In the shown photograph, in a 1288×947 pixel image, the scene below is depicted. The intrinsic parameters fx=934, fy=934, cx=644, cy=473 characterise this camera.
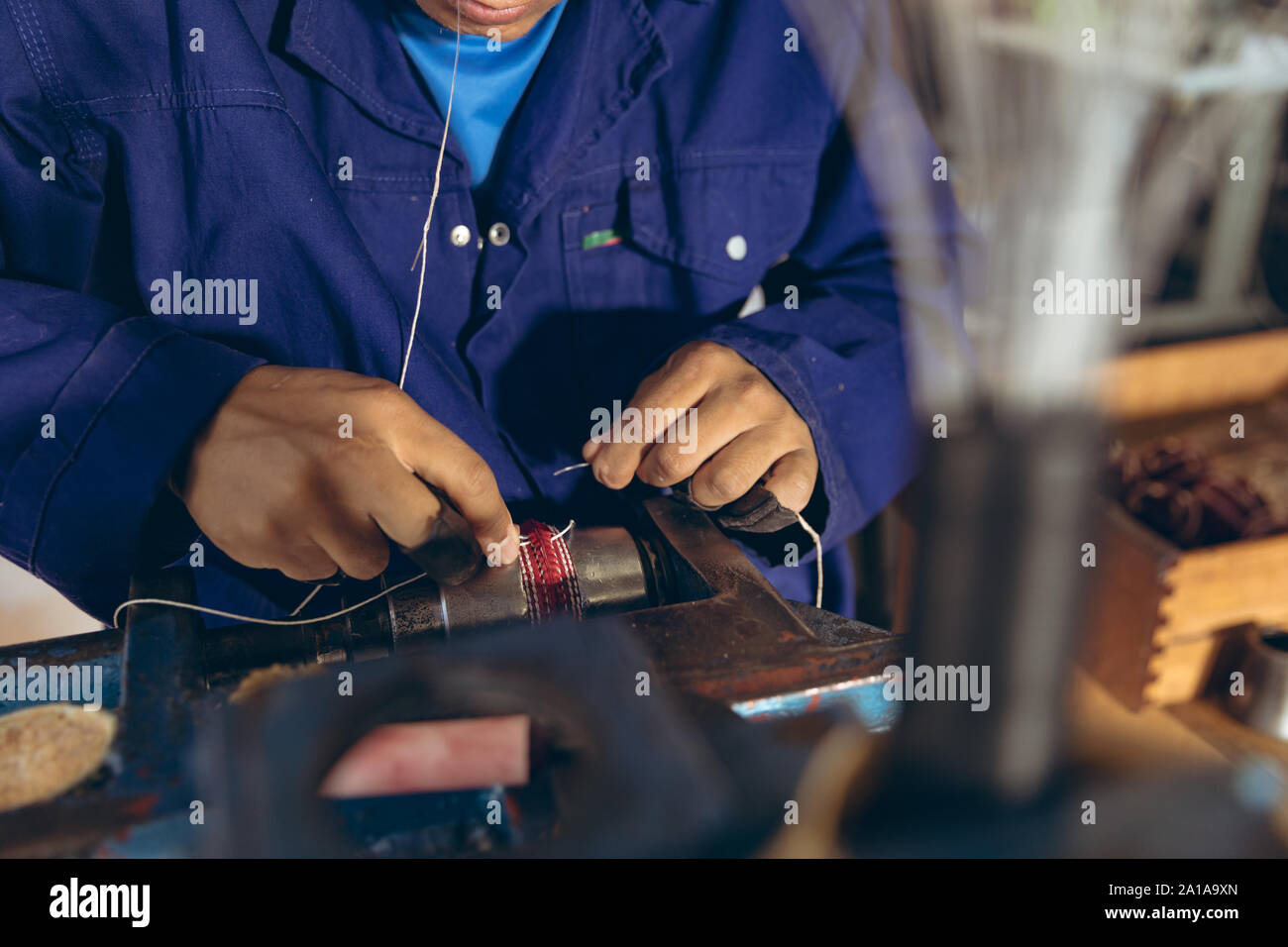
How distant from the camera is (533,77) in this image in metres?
1.37

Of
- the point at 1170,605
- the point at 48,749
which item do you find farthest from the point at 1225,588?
the point at 48,749

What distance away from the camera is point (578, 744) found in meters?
0.70

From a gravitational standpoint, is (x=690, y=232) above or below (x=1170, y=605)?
above

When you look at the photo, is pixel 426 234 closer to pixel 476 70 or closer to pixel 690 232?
pixel 476 70

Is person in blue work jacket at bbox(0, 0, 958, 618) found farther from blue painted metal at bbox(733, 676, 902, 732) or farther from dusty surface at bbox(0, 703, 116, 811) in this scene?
blue painted metal at bbox(733, 676, 902, 732)

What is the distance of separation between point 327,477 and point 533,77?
0.76 meters

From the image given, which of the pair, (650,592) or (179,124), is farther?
(179,124)

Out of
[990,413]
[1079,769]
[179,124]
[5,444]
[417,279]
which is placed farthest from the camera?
[417,279]

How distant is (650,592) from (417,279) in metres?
0.62

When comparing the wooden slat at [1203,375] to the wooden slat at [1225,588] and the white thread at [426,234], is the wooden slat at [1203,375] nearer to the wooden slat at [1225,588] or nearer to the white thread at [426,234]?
the wooden slat at [1225,588]

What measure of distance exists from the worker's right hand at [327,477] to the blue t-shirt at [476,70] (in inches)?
21.3

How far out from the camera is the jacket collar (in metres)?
1.23
